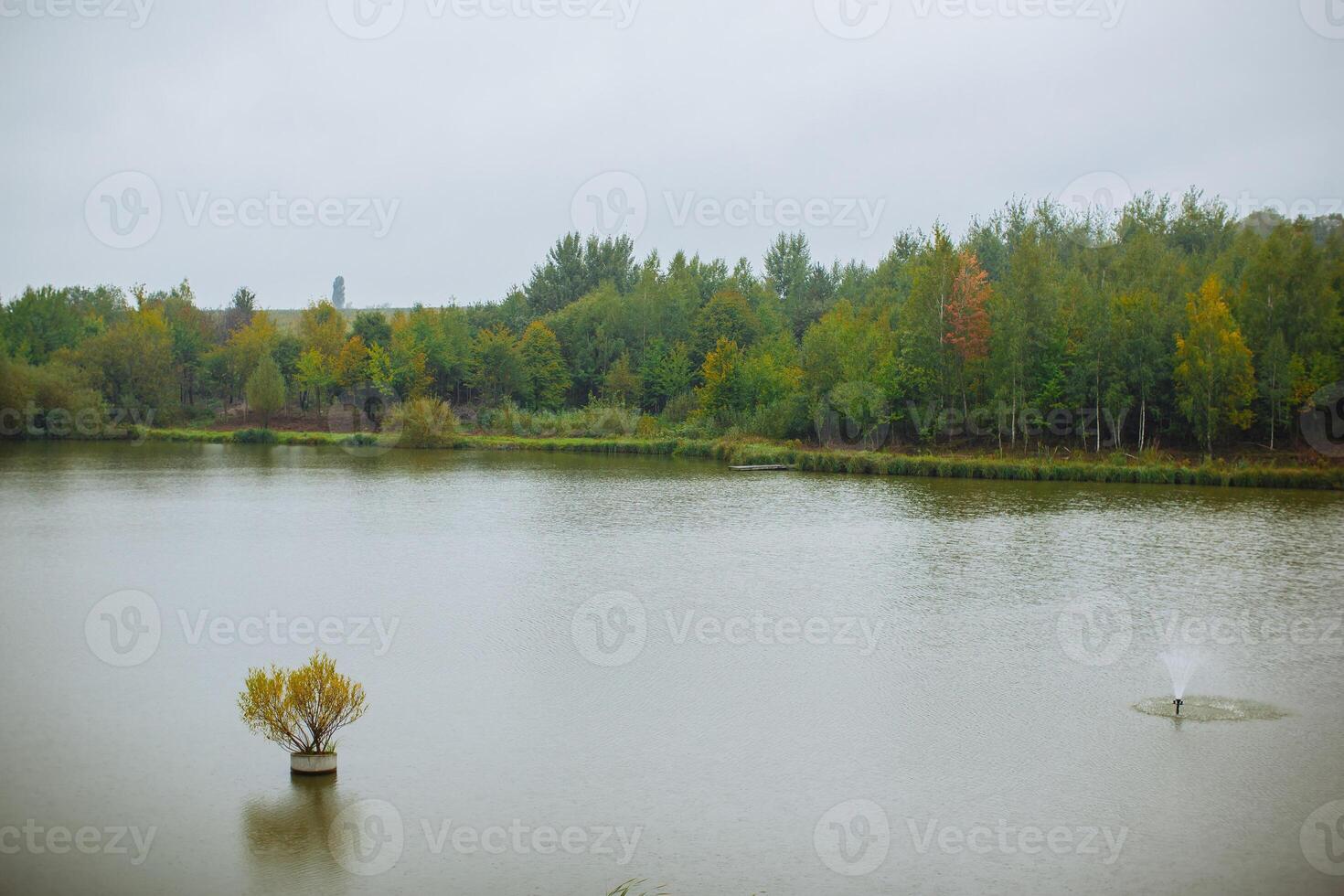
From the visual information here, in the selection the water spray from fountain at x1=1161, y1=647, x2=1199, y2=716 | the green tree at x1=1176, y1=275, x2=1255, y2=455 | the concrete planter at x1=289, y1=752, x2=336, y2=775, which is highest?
the green tree at x1=1176, y1=275, x2=1255, y2=455

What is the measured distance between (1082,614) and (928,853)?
819 cm

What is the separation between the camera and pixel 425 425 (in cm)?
4703

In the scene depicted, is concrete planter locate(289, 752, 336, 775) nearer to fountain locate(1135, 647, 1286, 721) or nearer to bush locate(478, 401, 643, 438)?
fountain locate(1135, 647, 1286, 721)

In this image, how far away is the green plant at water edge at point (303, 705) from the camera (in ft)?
29.2

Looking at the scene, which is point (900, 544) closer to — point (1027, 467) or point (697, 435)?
point (1027, 467)

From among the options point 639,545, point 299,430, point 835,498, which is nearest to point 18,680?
point 639,545

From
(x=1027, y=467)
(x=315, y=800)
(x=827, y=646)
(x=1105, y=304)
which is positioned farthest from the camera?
(x=1105, y=304)

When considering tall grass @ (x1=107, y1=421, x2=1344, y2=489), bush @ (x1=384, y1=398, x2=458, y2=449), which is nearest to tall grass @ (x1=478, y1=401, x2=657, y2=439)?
tall grass @ (x1=107, y1=421, x2=1344, y2=489)

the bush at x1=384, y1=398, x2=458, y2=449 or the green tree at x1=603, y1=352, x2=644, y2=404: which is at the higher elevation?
the green tree at x1=603, y1=352, x2=644, y2=404

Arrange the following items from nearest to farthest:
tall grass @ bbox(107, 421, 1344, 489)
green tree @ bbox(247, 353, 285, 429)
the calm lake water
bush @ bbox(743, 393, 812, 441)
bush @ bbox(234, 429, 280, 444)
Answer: the calm lake water < tall grass @ bbox(107, 421, 1344, 489) < bush @ bbox(743, 393, 812, 441) < bush @ bbox(234, 429, 280, 444) < green tree @ bbox(247, 353, 285, 429)

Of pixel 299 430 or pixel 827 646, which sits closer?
pixel 827 646

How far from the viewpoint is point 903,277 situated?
51250 millimetres

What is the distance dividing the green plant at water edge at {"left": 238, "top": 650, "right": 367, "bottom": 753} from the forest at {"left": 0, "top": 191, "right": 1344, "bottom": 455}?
29527mm

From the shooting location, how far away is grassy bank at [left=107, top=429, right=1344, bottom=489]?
2884cm
